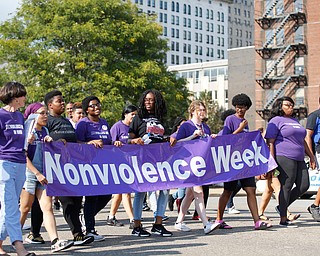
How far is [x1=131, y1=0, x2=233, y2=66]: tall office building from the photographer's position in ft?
471

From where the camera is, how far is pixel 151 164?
10234 mm

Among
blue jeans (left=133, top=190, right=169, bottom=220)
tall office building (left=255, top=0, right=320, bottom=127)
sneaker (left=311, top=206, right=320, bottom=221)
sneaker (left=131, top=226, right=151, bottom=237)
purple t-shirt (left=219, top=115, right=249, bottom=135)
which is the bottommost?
sneaker (left=131, top=226, right=151, bottom=237)

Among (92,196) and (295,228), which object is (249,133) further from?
(92,196)

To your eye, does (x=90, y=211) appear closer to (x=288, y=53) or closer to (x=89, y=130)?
(x=89, y=130)

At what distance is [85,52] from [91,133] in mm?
34868

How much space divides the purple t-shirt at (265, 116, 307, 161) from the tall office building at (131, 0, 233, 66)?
130078 millimetres

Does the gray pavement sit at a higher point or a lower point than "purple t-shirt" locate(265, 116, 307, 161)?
lower

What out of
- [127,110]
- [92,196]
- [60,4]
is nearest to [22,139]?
[92,196]

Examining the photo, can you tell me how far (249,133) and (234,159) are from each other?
49 centimetres

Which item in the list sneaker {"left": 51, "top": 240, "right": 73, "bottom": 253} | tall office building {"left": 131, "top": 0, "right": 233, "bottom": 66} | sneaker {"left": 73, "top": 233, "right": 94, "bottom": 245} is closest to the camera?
sneaker {"left": 51, "top": 240, "right": 73, "bottom": 253}

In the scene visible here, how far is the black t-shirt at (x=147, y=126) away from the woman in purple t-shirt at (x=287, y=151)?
187 cm

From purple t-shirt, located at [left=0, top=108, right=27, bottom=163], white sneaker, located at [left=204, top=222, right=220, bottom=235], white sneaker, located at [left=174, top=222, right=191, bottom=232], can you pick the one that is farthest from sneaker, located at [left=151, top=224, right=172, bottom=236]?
purple t-shirt, located at [left=0, top=108, right=27, bottom=163]

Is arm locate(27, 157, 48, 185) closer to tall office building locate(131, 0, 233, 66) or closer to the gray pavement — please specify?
the gray pavement

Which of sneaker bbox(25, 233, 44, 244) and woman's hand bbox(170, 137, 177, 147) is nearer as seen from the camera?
sneaker bbox(25, 233, 44, 244)
